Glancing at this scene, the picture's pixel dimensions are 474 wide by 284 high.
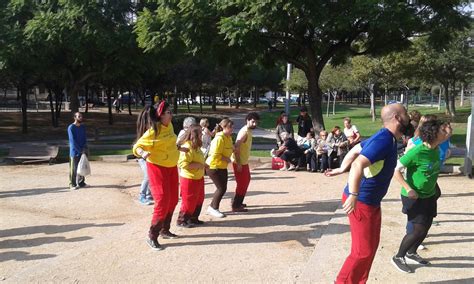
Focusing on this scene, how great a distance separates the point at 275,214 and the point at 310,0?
25.4 feet

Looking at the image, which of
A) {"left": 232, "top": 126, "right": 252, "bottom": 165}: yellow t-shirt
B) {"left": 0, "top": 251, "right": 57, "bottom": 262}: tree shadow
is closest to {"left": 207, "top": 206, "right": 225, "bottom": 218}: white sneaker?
{"left": 232, "top": 126, "right": 252, "bottom": 165}: yellow t-shirt

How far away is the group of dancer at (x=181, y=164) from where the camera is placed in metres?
5.98

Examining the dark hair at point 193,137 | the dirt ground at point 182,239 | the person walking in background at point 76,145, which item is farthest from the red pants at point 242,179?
the person walking in background at point 76,145

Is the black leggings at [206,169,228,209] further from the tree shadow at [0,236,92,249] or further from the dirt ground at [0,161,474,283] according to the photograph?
the tree shadow at [0,236,92,249]

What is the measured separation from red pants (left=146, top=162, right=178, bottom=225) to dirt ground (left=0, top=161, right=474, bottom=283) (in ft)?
1.52

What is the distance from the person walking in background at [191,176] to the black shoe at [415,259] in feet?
9.78

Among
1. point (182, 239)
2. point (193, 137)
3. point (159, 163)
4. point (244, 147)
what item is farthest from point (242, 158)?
point (159, 163)

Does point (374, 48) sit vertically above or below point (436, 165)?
above

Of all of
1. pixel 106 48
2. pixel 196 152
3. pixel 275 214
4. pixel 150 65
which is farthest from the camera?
pixel 150 65

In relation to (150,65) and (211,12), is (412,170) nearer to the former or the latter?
(211,12)

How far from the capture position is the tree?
13.6m

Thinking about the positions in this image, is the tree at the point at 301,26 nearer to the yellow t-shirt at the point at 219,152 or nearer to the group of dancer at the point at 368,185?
the yellow t-shirt at the point at 219,152

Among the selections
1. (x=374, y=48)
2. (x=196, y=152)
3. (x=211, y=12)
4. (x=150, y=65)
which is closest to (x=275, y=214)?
(x=196, y=152)

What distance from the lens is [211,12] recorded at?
15430 millimetres
